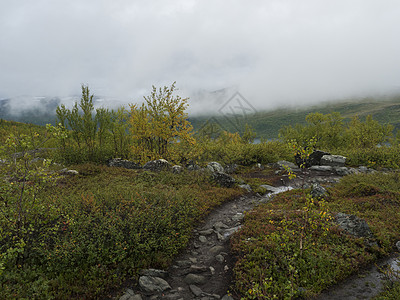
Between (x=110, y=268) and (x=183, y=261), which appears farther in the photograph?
(x=183, y=261)

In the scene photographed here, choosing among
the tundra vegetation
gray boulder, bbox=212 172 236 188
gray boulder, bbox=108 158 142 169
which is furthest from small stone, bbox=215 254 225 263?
gray boulder, bbox=108 158 142 169

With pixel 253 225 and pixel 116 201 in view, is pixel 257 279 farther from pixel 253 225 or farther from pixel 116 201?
pixel 116 201

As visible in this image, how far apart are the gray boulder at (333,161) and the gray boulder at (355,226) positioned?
19.6m

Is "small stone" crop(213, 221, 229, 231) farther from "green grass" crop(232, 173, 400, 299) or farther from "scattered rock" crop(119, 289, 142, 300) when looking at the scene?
"scattered rock" crop(119, 289, 142, 300)

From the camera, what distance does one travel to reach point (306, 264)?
584 cm

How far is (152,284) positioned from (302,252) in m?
4.54

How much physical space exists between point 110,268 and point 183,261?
7.45ft

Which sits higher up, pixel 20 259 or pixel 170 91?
pixel 170 91

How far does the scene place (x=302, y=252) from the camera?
6.25 m

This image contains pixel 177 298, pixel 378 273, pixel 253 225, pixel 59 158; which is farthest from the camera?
pixel 59 158

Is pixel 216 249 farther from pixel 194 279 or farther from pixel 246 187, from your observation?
pixel 246 187

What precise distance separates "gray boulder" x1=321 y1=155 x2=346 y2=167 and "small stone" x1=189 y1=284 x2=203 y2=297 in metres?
25.0

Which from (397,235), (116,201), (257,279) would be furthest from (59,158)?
(397,235)

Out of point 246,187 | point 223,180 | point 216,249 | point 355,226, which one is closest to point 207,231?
point 216,249
